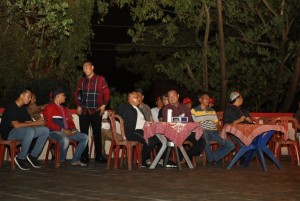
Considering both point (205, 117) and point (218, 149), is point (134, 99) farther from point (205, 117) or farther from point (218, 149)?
point (218, 149)

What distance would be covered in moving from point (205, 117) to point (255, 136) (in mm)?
1652

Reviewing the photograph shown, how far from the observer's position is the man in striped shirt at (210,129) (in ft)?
49.6

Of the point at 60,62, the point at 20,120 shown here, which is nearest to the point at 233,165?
the point at 20,120

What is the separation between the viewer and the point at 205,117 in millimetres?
15445

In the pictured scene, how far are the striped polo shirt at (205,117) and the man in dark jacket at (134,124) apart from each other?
1.29 metres

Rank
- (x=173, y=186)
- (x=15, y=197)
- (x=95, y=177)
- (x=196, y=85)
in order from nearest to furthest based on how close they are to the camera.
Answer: (x=15, y=197) → (x=173, y=186) → (x=95, y=177) → (x=196, y=85)

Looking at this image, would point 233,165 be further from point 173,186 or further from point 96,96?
point 173,186

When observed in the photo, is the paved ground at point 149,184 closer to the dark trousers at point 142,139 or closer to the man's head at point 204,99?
the dark trousers at point 142,139

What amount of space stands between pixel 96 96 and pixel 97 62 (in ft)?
194

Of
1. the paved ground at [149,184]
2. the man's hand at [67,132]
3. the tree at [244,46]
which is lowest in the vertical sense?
the paved ground at [149,184]

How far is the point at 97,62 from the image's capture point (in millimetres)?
74000

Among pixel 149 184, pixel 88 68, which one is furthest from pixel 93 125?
pixel 149 184

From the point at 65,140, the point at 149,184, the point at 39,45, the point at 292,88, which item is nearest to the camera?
the point at 149,184

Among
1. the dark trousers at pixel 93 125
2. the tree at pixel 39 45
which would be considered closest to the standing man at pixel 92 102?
the dark trousers at pixel 93 125
